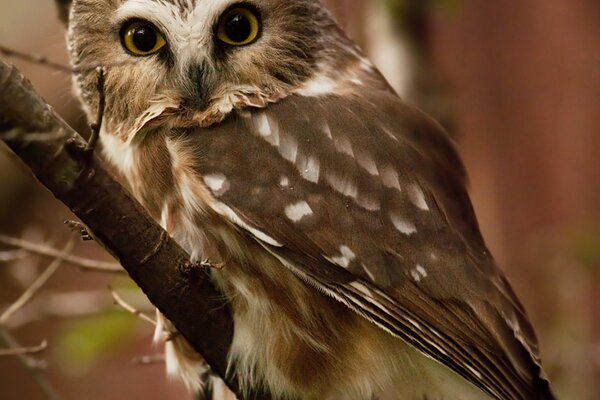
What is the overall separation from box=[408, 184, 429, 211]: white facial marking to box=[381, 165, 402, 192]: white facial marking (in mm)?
50

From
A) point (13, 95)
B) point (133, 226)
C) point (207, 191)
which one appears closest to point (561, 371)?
point (207, 191)

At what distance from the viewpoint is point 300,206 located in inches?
116

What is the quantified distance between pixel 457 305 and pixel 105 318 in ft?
4.79

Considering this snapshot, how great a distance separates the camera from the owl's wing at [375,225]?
9.37 ft

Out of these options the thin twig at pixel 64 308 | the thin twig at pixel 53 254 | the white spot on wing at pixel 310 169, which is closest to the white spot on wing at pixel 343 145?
the white spot on wing at pixel 310 169

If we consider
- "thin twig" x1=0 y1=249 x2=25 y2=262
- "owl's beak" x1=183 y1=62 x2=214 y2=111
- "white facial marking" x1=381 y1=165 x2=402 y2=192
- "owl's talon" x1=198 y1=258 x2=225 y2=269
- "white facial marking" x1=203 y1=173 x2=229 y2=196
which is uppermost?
"owl's beak" x1=183 y1=62 x2=214 y2=111

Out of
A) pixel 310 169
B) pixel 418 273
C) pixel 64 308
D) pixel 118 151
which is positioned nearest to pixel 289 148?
pixel 310 169

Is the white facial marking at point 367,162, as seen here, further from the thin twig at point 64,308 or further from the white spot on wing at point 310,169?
the thin twig at point 64,308

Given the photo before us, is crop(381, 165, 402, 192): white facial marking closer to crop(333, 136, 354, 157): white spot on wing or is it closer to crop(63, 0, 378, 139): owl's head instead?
crop(333, 136, 354, 157): white spot on wing

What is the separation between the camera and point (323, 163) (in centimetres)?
306

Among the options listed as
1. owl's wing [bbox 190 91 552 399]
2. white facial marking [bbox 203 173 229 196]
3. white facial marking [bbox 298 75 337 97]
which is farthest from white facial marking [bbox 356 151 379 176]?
white facial marking [bbox 203 173 229 196]

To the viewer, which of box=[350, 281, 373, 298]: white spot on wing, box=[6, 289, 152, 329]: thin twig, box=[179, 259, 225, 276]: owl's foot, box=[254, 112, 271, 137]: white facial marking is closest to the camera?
box=[179, 259, 225, 276]: owl's foot

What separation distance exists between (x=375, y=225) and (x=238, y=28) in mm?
843

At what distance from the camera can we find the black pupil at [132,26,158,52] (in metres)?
3.18
